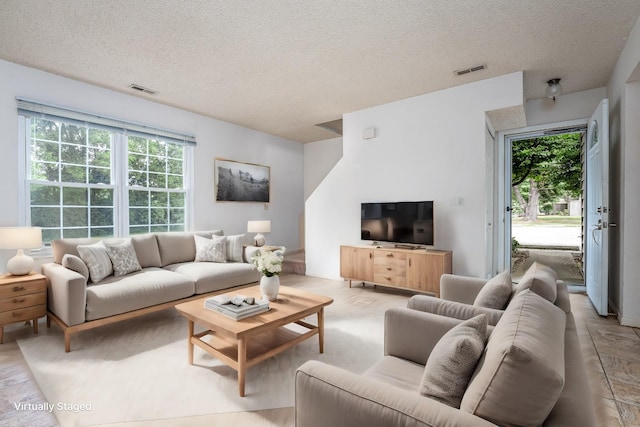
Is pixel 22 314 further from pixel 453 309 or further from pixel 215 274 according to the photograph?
pixel 453 309

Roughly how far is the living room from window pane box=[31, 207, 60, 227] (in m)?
0.12

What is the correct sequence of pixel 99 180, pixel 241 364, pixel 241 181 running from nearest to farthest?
pixel 241 364, pixel 99 180, pixel 241 181

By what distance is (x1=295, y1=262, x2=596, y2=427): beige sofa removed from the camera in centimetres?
78

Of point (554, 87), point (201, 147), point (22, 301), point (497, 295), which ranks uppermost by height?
point (554, 87)

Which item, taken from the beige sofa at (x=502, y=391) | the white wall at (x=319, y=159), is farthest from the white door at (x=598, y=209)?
the white wall at (x=319, y=159)

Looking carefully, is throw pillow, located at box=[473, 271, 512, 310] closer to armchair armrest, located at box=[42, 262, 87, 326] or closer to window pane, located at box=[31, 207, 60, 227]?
armchair armrest, located at box=[42, 262, 87, 326]

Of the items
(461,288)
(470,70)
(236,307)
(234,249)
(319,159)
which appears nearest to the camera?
(236,307)

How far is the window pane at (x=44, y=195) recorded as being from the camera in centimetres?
339

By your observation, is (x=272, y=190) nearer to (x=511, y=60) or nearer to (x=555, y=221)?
(x=511, y=60)

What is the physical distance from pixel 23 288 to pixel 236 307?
2022 millimetres

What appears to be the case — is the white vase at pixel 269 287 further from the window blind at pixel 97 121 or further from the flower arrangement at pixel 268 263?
the window blind at pixel 97 121

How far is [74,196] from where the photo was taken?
145 inches

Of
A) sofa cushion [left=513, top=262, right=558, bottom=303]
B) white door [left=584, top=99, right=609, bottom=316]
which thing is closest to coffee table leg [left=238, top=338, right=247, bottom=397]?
sofa cushion [left=513, top=262, right=558, bottom=303]

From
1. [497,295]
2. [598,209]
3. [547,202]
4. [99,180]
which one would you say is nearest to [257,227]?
[99,180]
